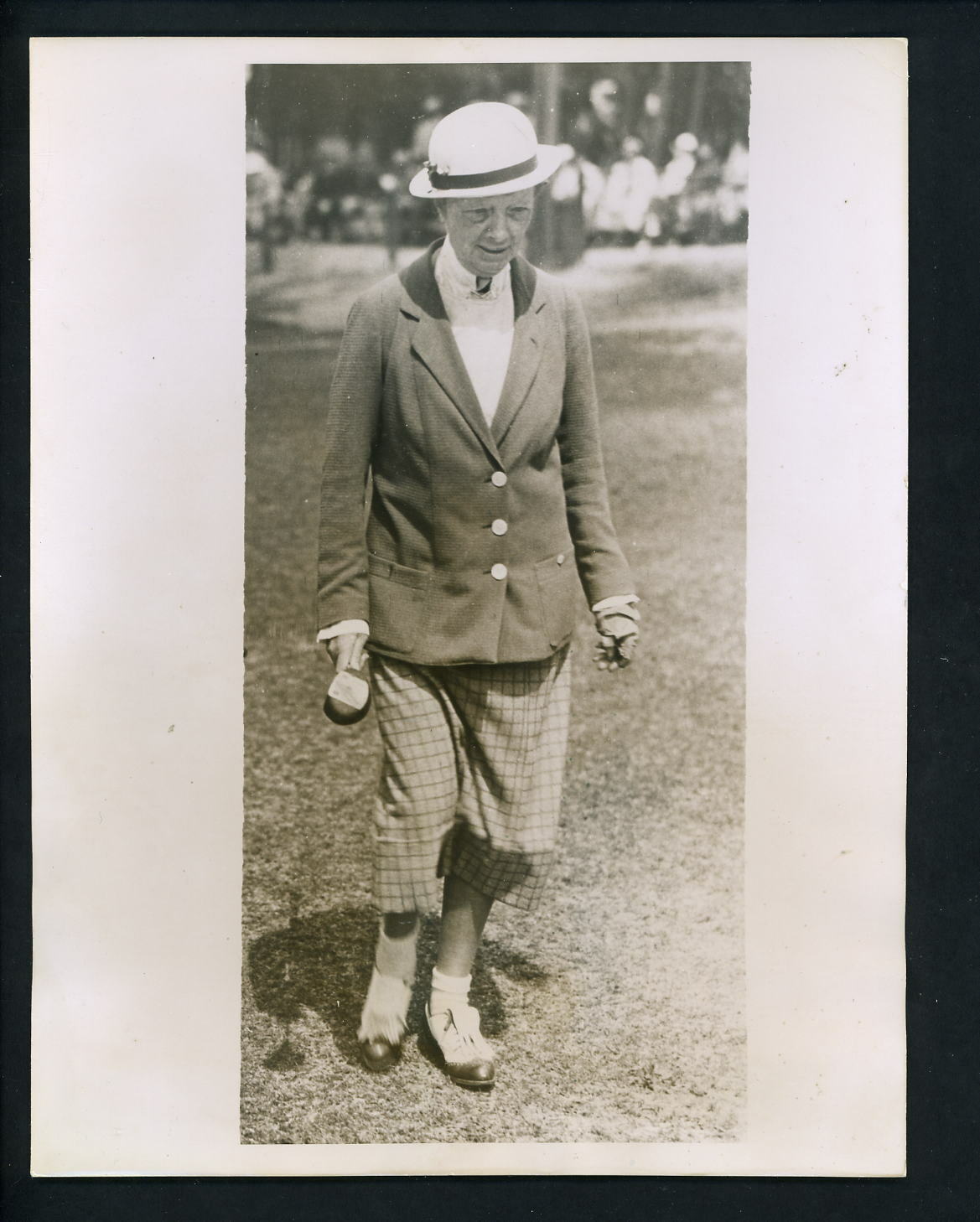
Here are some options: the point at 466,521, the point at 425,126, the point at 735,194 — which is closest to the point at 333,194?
the point at 425,126

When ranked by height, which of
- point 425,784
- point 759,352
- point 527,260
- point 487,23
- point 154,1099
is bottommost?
point 154,1099

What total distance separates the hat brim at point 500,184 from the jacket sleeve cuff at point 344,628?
A: 93cm

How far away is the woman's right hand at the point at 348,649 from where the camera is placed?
103 inches

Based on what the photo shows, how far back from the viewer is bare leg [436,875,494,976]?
2689mm

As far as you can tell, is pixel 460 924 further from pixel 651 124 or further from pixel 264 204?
pixel 651 124

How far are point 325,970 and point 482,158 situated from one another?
1812mm

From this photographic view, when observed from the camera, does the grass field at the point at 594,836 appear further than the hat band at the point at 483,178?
Yes

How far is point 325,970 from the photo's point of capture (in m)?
2.72

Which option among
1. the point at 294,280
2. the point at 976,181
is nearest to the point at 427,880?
the point at 294,280

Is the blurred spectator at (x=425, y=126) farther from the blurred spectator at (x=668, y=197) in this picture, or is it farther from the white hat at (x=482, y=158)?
the blurred spectator at (x=668, y=197)

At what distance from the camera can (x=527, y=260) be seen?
2652 mm

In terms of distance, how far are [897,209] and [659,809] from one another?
145 centimetres

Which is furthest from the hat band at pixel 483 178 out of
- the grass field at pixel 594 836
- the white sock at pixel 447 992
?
the white sock at pixel 447 992

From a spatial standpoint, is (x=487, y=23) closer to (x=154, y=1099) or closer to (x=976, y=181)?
(x=976, y=181)
